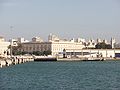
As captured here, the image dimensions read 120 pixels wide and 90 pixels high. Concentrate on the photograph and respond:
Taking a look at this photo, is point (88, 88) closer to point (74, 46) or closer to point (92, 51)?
point (92, 51)

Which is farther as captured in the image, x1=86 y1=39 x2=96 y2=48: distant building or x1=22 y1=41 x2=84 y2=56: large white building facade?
x1=86 y1=39 x2=96 y2=48: distant building

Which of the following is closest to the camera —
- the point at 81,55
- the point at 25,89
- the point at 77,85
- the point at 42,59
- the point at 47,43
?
the point at 25,89

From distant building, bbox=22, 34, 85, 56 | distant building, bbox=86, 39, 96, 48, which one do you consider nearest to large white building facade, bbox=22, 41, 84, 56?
distant building, bbox=22, 34, 85, 56

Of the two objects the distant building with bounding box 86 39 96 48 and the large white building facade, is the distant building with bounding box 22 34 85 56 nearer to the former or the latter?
the large white building facade

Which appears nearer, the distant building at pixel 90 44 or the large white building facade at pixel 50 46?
the large white building facade at pixel 50 46

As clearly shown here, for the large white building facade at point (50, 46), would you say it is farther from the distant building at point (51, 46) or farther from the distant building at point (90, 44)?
the distant building at point (90, 44)

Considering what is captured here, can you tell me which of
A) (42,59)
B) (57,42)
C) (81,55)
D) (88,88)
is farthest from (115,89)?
(57,42)

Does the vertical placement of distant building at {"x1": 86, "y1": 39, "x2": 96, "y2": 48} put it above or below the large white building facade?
above

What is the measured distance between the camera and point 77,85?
29.6 meters

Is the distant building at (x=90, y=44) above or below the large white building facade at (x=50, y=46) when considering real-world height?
above

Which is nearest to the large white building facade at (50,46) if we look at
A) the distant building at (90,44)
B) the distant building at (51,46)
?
the distant building at (51,46)

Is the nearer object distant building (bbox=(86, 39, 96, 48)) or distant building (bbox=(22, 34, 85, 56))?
distant building (bbox=(22, 34, 85, 56))

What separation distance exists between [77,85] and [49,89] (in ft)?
8.99

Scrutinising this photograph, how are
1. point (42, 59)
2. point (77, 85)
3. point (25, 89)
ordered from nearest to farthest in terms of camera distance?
point (25, 89)
point (77, 85)
point (42, 59)
